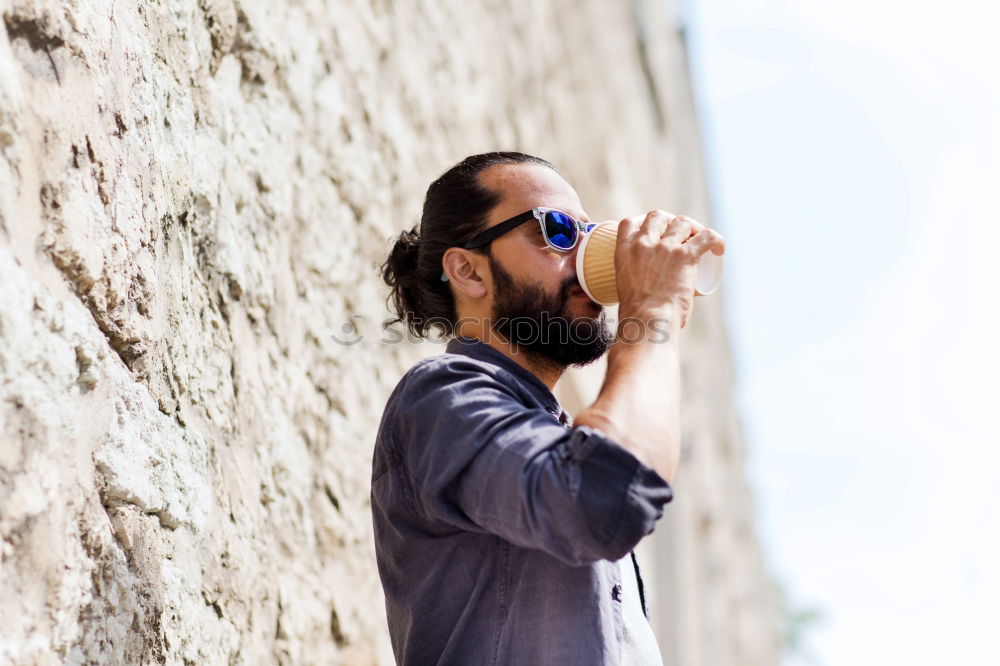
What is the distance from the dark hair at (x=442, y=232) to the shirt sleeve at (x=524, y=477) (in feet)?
1.37

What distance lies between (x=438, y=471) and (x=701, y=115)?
1239cm

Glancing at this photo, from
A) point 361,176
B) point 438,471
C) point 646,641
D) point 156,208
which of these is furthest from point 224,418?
point 361,176

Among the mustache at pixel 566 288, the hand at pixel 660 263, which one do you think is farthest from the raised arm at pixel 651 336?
the mustache at pixel 566 288

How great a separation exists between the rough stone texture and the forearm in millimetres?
664

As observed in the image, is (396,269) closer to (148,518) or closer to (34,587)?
(148,518)

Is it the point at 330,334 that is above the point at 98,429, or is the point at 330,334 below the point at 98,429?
below

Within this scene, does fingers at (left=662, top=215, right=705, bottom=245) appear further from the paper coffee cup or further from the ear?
Result: the ear

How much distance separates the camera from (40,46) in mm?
1353

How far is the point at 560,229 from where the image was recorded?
63.8 inches

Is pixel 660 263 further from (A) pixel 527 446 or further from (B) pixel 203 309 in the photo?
(B) pixel 203 309

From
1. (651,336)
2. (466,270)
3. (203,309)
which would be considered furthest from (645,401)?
(203,309)

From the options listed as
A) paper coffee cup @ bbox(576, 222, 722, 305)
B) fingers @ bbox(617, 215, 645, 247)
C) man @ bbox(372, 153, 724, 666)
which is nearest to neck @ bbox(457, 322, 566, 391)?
man @ bbox(372, 153, 724, 666)

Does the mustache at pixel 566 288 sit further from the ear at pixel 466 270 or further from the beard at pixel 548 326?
the ear at pixel 466 270

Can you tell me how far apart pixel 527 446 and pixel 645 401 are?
0.17 meters
